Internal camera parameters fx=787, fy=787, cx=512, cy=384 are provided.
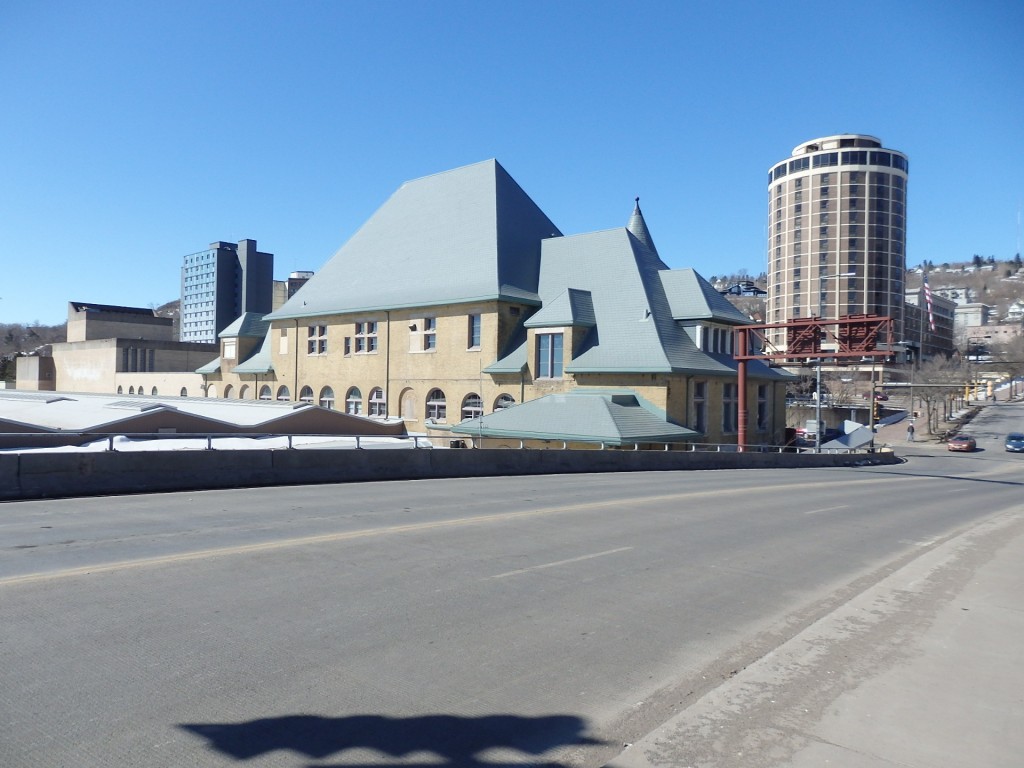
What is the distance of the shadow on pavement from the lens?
15.0ft

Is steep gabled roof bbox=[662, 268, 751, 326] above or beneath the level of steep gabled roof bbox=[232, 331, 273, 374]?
above

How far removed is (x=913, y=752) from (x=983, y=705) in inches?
48.0

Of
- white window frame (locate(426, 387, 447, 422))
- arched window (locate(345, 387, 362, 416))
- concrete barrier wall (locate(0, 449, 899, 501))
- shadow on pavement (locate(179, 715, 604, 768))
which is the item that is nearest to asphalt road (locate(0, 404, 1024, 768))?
shadow on pavement (locate(179, 715, 604, 768))

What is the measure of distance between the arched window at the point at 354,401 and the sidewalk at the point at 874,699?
43196mm

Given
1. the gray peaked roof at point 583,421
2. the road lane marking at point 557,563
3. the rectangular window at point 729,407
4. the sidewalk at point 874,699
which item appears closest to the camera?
the sidewalk at point 874,699

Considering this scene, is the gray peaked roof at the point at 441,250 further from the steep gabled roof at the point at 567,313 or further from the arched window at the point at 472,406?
the arched window at the point at 472,406

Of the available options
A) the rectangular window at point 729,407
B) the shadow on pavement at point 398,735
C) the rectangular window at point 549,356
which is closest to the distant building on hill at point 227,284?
the rectangular window at point 549,356

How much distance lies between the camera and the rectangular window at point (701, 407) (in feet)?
→ 127

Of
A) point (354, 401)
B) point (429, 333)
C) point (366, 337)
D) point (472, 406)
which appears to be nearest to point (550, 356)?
point (472, 406)

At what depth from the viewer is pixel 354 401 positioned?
50.1 meters

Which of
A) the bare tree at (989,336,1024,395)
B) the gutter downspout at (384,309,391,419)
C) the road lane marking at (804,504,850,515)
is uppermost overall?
the bare tree at (989,336,1024,395)

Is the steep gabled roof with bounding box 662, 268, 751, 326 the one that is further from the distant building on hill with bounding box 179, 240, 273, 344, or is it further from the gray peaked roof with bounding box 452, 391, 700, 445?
the distant building on hill with bounding box 179, 240, 273, 344

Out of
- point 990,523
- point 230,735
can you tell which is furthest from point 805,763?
point 990,523

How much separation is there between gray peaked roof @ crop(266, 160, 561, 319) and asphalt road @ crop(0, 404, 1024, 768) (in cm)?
2993
